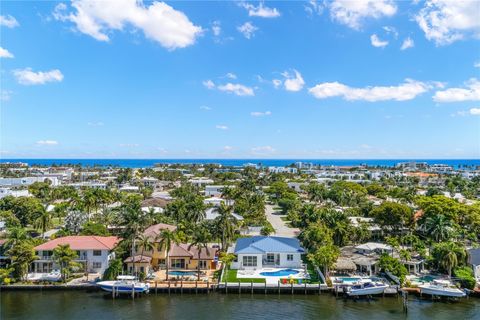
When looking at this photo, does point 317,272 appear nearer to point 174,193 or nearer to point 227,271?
point 227,271

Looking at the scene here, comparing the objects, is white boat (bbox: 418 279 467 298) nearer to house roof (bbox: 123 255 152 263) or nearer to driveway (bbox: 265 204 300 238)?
driveway (bbox: 265 204 300 238)

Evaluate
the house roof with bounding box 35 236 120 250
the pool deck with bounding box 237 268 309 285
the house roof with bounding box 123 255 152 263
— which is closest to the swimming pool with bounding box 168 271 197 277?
the house roof with bounding box 123 255 152 263

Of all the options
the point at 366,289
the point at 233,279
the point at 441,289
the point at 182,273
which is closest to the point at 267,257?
the point at 233,279

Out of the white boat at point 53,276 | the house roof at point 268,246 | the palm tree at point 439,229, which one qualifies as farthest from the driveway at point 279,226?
the white boat at point 53,276

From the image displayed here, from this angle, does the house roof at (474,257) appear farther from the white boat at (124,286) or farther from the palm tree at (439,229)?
the white boat at (124,286)

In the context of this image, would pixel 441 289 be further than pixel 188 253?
No

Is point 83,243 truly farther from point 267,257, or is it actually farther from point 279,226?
point 279,226

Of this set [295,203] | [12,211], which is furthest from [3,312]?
[295,203]
